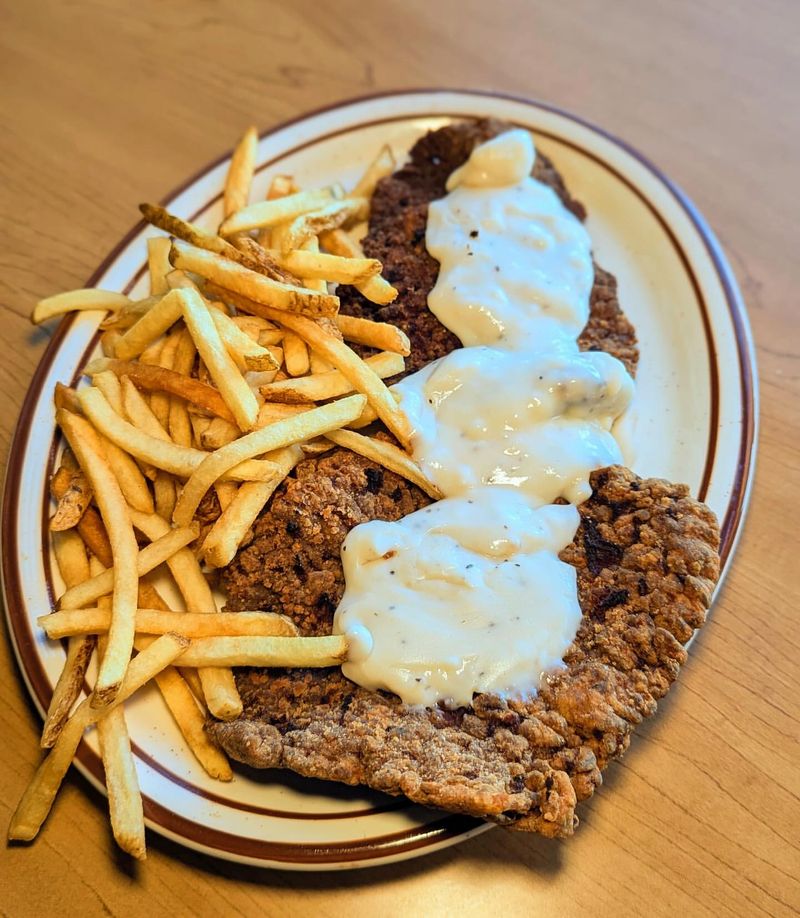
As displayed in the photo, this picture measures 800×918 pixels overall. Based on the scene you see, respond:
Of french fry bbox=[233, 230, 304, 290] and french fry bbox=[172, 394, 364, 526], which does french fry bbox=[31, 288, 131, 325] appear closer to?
french fry bbox=[233, 230, 304, 290]

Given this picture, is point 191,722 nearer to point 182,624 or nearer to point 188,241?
point 182,624

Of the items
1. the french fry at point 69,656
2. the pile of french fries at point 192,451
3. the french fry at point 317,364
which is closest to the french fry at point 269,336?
the pile of french fries at point 192,451

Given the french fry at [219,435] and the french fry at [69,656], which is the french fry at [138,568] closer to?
the french fry at [69,656]

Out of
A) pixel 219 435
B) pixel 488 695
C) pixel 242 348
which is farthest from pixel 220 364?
pixel 488 695

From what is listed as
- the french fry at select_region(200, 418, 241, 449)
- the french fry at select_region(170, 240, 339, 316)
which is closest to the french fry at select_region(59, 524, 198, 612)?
the french fry at select_region(200, 418, 241, 449)

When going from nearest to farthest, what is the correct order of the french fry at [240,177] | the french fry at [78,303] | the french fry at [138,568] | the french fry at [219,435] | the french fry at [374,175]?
the french fry at [138,568], the french fry at [219,435], the french fry at [78,303], the french fry at [240,177], the french fry at [374,175]

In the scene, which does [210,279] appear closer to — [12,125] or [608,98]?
[12,125]

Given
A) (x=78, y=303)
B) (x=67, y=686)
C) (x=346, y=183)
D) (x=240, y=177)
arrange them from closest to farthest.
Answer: (x=67, y=686) < (x=78, y=303) < (x=240, y=177) < (x=346, y=183)

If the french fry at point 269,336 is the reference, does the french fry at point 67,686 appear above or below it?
below
